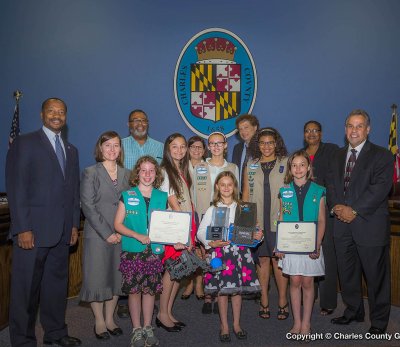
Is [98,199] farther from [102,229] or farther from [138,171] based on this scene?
[138,171]

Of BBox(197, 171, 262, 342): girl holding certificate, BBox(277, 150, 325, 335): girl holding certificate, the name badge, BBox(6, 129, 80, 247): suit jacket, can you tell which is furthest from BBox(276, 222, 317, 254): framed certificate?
BBox(6, 129, 80, 247): suit jacket

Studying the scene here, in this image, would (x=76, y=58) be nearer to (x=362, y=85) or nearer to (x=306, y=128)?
(x=306, y=128)

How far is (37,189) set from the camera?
310cm

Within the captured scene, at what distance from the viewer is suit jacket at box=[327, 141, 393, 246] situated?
344 centimetres

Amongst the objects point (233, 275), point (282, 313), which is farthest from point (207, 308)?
point (233, 275)

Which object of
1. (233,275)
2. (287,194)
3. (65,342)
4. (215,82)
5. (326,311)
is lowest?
(65,342)

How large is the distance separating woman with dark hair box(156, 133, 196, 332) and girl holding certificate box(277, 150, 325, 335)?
81cm

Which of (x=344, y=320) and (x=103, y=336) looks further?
(x=344, y=320)

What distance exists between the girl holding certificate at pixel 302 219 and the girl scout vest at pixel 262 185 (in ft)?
0.75

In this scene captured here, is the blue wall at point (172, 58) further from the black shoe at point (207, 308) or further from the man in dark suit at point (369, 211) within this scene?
the black shoe at point (207, 308)

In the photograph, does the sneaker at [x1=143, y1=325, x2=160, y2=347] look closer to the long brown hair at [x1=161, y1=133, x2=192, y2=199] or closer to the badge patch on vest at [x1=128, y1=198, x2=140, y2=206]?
the badge patch on vest at [x1=128, y1=198, x2=140, y2=206]

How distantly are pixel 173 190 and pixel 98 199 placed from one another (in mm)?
611

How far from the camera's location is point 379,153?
137 inches

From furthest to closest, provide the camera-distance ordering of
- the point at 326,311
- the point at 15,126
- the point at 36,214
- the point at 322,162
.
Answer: the point at 15,126 < the point at 322,162 < the point at 326,311 < the point at 36,214
